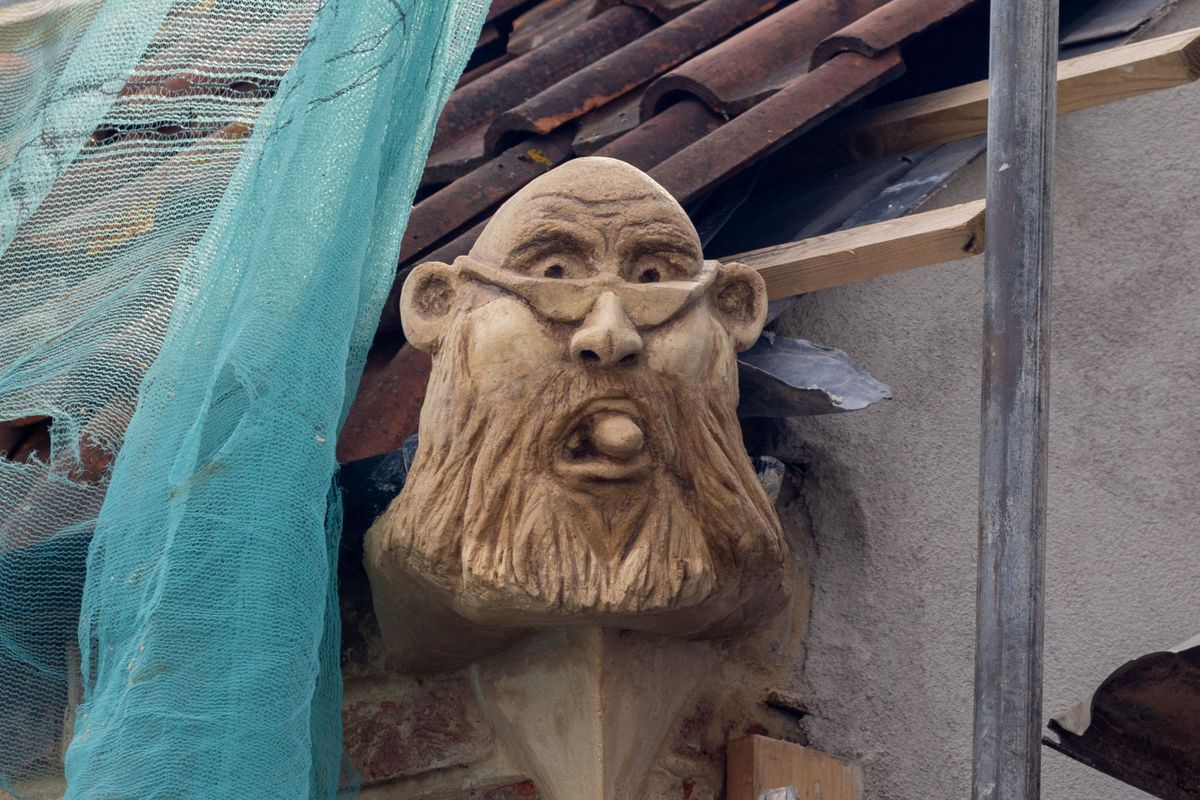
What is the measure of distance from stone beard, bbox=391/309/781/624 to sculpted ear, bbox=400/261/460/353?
0.33 feet

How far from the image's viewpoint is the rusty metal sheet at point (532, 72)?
12.6ft

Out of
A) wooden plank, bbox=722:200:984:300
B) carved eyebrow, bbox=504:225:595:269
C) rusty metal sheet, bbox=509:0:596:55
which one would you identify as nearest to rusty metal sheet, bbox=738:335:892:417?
wooden plank, bbox=722:200:984:300

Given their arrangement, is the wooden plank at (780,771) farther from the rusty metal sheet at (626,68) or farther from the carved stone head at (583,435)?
the rusty metal sheet at (626,68)

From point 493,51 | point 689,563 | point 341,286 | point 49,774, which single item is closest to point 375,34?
point 341,286

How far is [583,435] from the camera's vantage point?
2.81 meters

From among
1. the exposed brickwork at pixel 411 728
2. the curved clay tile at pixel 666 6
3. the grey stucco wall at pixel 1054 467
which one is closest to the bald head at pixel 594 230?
the grey stucco wall at pixel 1054 467

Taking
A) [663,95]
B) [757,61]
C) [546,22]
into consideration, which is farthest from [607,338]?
[546,22]

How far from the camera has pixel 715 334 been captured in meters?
2.91

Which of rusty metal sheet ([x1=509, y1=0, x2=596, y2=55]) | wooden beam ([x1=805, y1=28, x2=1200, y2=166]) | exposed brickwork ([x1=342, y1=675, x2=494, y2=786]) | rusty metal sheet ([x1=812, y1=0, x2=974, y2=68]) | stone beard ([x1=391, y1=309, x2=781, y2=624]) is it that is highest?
rusty metal sheet ([x1=509, y1=0, x2=596, y2=55])

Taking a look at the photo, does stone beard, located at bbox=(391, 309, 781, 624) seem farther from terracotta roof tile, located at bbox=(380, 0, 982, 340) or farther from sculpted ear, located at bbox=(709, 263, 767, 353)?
terracotta roof tile, located at bbox=(380, 0, 982, 340)

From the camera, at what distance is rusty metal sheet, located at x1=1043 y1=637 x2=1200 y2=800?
2.64m

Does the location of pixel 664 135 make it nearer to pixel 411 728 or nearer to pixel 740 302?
pixel 740 302

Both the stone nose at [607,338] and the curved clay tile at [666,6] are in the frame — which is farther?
the curved clay tile at [666,6]

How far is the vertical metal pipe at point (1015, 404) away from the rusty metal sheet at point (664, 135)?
2.74 ft
